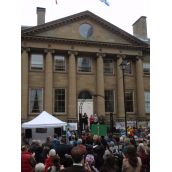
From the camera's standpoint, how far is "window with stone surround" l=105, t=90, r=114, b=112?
30827 mm

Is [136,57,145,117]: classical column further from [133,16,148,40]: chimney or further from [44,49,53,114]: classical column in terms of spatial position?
[44,49,53,114]: classical column

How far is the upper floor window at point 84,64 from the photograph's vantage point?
3059cm

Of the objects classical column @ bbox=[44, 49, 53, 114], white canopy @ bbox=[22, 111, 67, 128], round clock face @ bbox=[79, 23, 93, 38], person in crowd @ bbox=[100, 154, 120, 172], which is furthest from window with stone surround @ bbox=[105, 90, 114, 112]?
person in crowd @ bbox=[100, 154, 120, 172]

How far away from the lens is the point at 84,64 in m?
30.8

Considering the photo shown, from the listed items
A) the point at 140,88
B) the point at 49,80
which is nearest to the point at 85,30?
the point at 49,80

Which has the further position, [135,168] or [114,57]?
[114,57]

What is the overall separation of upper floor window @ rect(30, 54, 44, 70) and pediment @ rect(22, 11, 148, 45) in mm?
1976

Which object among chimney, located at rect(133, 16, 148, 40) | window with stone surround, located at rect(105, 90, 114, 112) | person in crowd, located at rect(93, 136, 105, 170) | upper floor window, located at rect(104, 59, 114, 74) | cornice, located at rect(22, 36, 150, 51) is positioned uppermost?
chimney, located at rect(133, 16, 148, 40)

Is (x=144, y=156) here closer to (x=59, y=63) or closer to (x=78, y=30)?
(x=59, y=63)

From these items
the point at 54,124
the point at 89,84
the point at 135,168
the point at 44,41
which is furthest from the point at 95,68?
the point at 135,168

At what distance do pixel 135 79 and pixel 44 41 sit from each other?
33.7ft

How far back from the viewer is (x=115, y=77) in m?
31.8

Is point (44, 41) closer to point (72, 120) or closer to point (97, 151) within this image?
point (72, 120)
